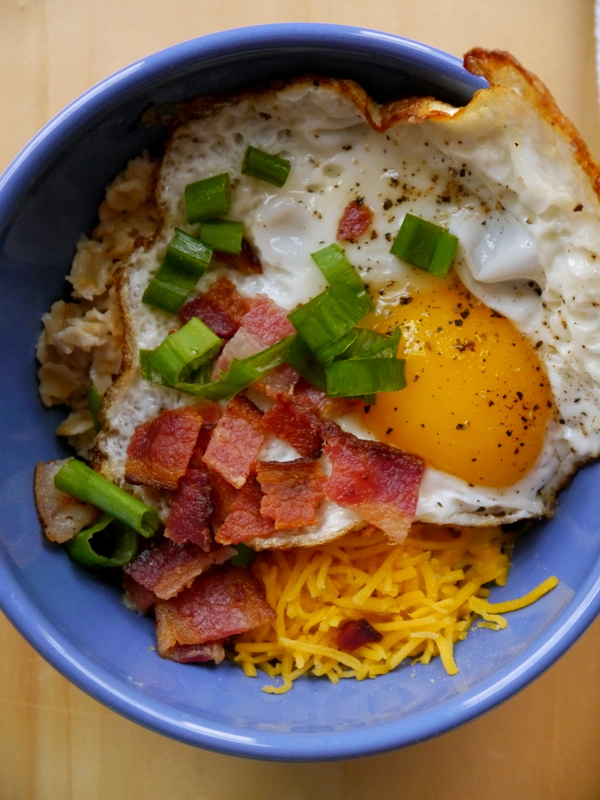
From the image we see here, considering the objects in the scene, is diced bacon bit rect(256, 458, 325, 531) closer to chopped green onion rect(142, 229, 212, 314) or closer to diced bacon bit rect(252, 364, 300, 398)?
diced bacon bit rect(252, 364, 300, 398)

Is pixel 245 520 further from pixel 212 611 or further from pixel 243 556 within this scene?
pixel 212 611

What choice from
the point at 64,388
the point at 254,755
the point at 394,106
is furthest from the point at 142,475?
the point at 394,106

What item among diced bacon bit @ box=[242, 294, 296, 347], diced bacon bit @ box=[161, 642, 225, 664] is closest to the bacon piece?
diced bacon bit @ box=[242, 294, 296, 347]

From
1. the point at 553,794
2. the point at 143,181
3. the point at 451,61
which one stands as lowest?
the point at 553,794

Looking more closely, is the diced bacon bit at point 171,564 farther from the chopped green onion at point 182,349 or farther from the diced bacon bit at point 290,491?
A: the chopped green onion at point 182,349

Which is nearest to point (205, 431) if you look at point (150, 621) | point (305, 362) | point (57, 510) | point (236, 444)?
point (236, 444)

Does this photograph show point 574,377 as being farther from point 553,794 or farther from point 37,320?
point 37,320

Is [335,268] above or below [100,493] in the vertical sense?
above
